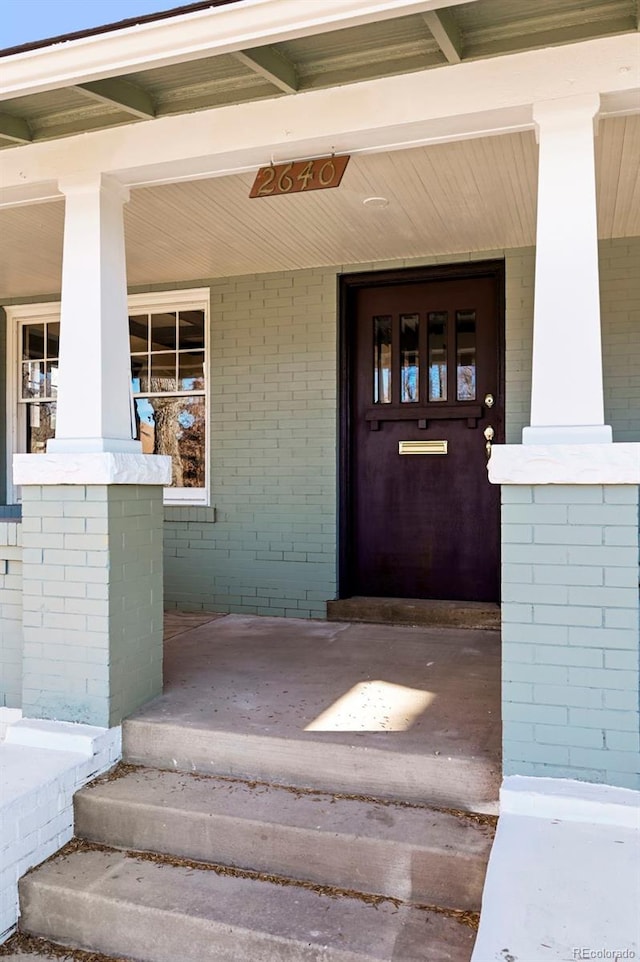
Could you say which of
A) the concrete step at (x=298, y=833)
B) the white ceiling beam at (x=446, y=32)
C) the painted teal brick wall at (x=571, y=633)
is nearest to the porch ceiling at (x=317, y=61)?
the white ceiling beam at (x=446, y=32)

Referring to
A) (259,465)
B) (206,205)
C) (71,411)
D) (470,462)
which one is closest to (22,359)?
(259,465)

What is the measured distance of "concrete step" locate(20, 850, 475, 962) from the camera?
81.7 inches

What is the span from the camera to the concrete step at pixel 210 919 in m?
2.08

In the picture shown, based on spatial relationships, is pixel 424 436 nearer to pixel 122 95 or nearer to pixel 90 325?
pixel 90 325

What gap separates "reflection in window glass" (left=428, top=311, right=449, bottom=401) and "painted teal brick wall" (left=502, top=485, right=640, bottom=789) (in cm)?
258

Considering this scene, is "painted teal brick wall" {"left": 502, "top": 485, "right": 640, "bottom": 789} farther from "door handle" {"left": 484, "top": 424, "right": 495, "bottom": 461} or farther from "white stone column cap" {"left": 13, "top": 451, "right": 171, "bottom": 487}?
"door handle" {"left": 484, "top": 424, "right": 495, "bottom": 461}

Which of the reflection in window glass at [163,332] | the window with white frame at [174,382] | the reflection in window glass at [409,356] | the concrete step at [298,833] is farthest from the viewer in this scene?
the reflection in window glass at [163,332]

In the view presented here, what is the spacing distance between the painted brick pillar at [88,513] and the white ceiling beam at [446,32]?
1559 millimetres

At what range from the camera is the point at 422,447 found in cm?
509

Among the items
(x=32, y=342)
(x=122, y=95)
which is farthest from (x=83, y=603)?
(x=32, y=342)

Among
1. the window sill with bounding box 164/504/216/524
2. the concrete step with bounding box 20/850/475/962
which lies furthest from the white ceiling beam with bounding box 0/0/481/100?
the window sill with bounding box 164/504/216/524

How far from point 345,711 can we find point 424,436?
2.44m

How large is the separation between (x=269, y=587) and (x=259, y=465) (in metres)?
0.90

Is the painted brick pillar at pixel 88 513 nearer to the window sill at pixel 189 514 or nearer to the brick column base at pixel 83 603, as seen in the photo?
the brick column base at pixel 83 603
